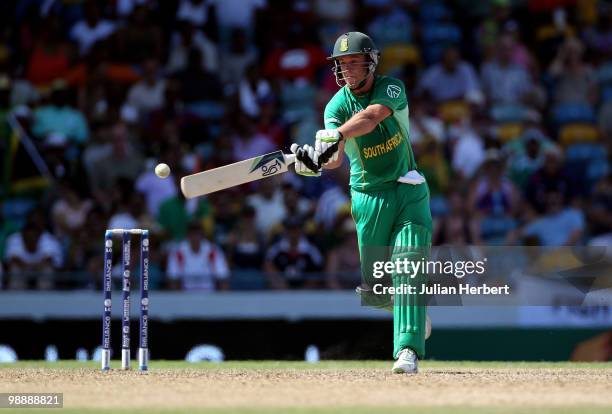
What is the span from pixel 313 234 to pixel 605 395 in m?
5.75

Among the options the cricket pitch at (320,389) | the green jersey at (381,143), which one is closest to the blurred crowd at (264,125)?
the cricket pitch at (320,389)

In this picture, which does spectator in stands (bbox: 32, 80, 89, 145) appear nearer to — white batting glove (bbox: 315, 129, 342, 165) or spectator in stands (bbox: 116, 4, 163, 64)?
spectator in stands (bbox: 116, 4, 163, 64)

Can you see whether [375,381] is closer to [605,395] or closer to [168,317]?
[605,395]

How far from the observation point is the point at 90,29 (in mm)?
14297

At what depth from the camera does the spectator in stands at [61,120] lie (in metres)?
13.2

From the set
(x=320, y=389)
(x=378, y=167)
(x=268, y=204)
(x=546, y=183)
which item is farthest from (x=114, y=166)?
(x=320, y=389)

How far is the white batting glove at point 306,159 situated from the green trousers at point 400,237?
474 millimetres

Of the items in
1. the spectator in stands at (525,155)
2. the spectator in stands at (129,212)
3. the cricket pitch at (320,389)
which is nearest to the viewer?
the cricket pitch at (320,389)

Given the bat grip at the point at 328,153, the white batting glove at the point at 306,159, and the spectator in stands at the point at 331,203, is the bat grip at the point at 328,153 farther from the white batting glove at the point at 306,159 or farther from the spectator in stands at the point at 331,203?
the spectator in stands at the point at 331,203

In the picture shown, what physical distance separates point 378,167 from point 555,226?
5.27 m

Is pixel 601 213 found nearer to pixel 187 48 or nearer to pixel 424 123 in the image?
pixel 424 123

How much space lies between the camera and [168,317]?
10727 millimetres

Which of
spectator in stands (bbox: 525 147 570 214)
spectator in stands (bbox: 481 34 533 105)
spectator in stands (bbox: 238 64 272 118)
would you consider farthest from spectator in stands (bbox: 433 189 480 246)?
spectator in stands (bbox: 238 64 272 118)

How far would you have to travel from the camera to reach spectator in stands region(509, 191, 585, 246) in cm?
1238
